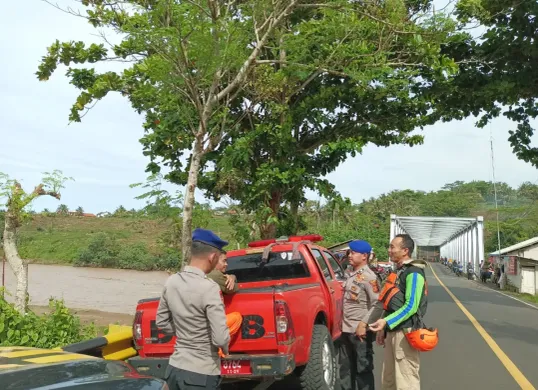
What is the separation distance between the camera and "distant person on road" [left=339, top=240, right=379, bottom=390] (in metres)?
5.57

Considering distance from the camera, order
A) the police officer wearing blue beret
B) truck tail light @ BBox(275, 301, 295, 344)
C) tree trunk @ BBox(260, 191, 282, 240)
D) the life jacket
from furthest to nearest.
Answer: tree trunk @ BBox(260, 191, 282, 240)
truck tail light @ BBox(275, 301, 295, 344)
the life jacket
the police officer wearing blue beret

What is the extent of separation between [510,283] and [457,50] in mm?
25018

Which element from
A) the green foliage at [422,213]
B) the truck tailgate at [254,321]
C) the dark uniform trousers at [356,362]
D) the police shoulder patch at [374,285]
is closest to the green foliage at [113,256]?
the green foliage at [422,213]

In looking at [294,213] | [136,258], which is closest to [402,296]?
[294,213]

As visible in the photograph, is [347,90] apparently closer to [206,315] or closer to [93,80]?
[93,80]

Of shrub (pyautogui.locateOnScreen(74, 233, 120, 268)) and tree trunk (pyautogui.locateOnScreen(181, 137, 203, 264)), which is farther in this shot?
shrub (pyautogui.locateOnScreen(74, 233, 120, 268))

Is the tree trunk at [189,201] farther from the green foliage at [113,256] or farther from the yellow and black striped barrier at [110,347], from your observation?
the green foliage at [113,256]

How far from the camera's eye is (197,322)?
3.22 m

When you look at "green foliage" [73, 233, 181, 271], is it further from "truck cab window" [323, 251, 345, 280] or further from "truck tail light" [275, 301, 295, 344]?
"truck tail light" [275, 301, 295, 344]

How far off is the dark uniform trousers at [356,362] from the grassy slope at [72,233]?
4858 centimetres

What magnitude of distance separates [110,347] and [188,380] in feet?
8.86

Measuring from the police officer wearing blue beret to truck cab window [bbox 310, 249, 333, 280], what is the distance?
3731 millimetres

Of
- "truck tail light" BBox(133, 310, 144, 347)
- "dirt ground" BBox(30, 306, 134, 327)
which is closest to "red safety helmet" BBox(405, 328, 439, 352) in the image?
"truck tail light" BBox(133, 310, 144, 347)

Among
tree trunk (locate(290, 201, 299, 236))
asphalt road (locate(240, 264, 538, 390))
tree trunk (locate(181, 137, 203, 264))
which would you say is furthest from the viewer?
tree trunk (locate(290, 201, 299, 236))
